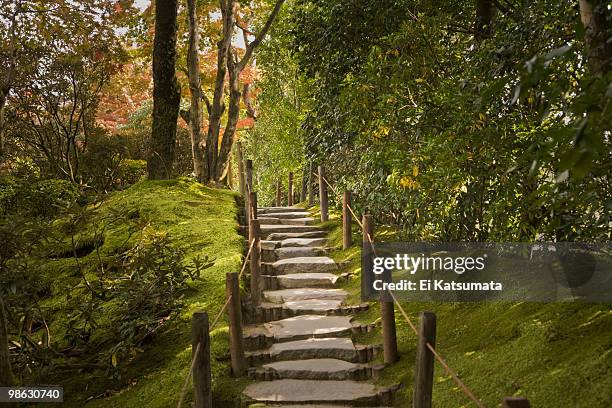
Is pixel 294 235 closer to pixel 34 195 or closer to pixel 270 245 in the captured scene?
pixel 270 245

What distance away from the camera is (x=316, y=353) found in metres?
6.86

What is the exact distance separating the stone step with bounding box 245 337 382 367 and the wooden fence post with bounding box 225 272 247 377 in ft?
1.00

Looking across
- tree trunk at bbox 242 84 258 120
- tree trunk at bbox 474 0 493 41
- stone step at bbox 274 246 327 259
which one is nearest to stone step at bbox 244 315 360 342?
stone step at bbox 274 246 327 259

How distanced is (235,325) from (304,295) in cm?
240

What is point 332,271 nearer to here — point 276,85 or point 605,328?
point 605,328

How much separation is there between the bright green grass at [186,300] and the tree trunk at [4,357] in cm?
97

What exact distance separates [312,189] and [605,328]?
10875mm

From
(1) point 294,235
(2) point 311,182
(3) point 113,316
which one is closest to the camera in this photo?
(3) point 113,316

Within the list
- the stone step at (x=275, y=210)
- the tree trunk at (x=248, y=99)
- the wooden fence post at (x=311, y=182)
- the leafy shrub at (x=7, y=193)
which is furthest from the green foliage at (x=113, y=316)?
the tree trunk at (x=248, y=99)

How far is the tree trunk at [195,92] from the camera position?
1291 centimetres

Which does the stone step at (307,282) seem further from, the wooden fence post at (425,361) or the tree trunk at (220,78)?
the tree trunk at (220,78)

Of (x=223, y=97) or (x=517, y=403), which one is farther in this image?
(x=223, y=97)

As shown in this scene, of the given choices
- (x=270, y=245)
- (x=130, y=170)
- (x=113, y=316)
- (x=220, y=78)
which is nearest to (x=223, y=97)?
(x=220, y=78)

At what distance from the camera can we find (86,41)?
478 inches
